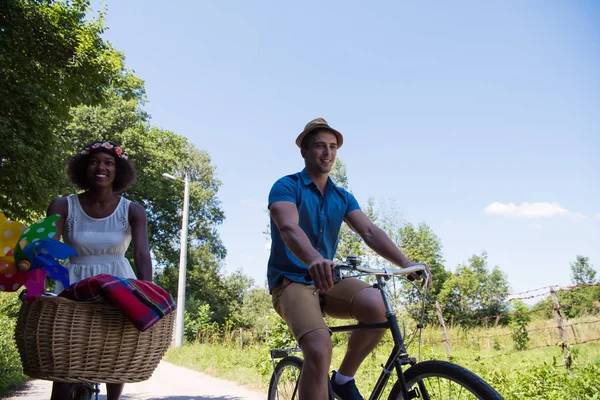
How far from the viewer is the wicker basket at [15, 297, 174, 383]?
6.31ft

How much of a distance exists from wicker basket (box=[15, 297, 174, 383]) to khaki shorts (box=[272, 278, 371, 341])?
0.93 m

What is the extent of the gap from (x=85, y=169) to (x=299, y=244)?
52.1 inches

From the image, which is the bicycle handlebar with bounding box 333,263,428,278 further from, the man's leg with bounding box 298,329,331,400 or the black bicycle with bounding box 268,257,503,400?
the man's leg with bounding box 298,329,331,400

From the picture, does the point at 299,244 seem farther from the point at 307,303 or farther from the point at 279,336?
the point at 279,336

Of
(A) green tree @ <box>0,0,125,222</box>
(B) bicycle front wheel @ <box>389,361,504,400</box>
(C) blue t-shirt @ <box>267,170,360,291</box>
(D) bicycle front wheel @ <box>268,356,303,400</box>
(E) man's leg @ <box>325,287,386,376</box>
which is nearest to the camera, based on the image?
(B) bicycle front wheel @ <box>389,361,504,400</box>

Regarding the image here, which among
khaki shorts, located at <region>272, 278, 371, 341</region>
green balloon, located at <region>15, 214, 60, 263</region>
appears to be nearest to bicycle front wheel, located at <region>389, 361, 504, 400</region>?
khaki shorts, located at <region>272, 278, 371, 341</region>

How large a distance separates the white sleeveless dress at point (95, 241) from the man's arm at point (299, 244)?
0.83 meters

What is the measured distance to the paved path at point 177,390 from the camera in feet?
24.0

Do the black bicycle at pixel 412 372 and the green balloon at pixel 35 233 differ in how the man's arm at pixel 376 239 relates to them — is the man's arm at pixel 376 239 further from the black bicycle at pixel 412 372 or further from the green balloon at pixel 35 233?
the green balloon at pixel 35 233

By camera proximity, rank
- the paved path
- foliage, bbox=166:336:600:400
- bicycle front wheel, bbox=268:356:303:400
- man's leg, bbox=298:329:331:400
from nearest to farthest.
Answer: man's leg, bbox=298:329:331:400 < bicycle front wheel, bbox=268:356:303:400 < foliage, bbox=166:336:600:400 < the paved path

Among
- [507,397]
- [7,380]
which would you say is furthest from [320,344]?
[7,380]

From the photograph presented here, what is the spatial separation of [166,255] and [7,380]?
23424mm

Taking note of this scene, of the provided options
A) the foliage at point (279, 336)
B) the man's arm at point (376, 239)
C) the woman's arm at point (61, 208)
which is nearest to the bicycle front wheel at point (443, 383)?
the man's arm at point (376, 239)

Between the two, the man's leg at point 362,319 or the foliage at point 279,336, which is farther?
the foliage at point 279,336
